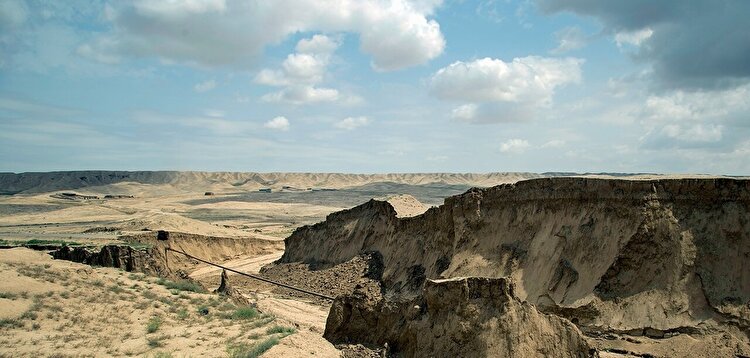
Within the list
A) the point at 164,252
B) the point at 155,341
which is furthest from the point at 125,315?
the point at 164,252

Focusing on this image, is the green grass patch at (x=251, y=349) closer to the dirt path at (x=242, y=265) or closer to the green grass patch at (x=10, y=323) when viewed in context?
the green grass patch at (x=10, y=323)

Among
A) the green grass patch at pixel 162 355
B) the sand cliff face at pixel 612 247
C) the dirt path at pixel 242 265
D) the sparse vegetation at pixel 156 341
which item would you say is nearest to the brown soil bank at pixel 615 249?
the sand cliff face at pixel 612 247

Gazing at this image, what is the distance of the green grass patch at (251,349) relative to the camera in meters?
12.2

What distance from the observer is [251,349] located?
502 inches

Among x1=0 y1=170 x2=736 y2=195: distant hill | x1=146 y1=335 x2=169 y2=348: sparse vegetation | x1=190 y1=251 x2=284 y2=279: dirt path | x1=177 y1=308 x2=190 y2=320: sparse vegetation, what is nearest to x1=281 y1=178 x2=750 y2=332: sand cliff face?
x1=177 y1=308 x2=190 y2=320: sparse vegetation

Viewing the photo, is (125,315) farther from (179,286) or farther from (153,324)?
(179,286)

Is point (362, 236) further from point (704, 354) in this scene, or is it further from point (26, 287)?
point (704, 354)

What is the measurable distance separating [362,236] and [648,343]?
16678 mm

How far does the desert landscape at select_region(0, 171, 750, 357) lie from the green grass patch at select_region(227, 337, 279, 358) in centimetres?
6

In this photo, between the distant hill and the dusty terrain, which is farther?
the distant hill

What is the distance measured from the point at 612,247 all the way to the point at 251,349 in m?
10.1

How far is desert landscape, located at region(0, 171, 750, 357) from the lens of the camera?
1077cm

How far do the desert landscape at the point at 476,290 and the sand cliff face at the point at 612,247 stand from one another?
0.04 m

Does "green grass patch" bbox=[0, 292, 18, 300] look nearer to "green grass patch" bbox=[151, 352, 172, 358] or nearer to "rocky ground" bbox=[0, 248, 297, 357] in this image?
"rocky ground" bbox=[0, 248, 297, 357]
